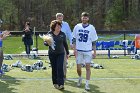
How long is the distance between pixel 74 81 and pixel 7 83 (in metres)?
1.90

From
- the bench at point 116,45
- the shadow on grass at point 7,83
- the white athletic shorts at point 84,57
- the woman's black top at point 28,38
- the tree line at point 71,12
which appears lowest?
the shadow on grass at point 7,83

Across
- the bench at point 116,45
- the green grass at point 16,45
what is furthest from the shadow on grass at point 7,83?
the green grass at point 16,45

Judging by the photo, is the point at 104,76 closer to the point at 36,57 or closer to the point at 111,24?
the point at 36,57

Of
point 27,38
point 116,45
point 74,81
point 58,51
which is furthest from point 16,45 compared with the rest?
point 58,51

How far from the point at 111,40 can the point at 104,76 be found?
8729 mm

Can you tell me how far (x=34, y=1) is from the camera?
5594 centimetres

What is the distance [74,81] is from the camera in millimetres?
12453

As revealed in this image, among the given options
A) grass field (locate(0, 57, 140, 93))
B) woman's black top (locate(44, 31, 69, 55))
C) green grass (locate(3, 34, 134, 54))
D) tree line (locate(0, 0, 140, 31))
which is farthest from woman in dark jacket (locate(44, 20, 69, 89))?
tree line (locate(0, 0, 140, 31))

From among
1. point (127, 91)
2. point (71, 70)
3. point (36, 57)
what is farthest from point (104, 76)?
point (36, 57)

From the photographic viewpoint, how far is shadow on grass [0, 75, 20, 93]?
11002 mm

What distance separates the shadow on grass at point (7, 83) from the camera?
1100cm

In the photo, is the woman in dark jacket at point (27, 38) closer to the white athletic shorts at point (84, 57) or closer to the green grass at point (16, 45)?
the green grass at point (16, 45)

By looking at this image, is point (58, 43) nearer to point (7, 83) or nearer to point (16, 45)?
point (7, 83)

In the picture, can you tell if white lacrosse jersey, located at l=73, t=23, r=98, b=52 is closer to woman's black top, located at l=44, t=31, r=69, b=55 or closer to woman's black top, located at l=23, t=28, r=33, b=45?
woman's black top, located at l=44, t=31, r=69, b=55
